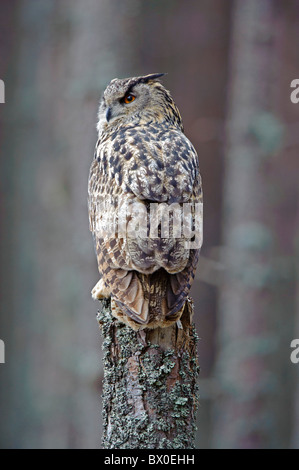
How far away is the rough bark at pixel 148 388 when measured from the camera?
3.22 m

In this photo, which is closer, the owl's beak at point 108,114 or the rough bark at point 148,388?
the rough bark at point 148,388

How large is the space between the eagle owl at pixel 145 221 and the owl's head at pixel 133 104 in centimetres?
21

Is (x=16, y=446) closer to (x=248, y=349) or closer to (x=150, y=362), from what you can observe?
(x=248, y=349)

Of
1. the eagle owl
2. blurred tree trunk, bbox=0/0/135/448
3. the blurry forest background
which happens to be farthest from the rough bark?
blurred tree trunk, bbox=0/0/135/448

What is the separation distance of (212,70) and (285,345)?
4.89 m

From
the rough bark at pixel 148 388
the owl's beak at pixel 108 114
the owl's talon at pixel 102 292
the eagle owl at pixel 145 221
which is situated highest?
the owl's beak at pixel 108 114

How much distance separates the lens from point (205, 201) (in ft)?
33.5

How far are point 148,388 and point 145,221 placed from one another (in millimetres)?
907

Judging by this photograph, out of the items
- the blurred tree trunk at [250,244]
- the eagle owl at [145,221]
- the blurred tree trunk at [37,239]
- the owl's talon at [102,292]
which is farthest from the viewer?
the blurred tree trunk at [37,239]

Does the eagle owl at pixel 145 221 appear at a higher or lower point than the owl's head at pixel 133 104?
lower

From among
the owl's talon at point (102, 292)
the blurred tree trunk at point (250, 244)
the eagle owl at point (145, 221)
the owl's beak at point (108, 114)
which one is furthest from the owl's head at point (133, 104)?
the blurred tree trunk at point (250, 244)

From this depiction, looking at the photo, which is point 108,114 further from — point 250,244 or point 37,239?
point 37,239

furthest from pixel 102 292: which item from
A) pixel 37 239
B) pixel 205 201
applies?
pixel 37 239

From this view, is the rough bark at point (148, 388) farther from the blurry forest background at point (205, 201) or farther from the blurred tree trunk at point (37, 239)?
the blurred tree trunk at point (37, 239)
